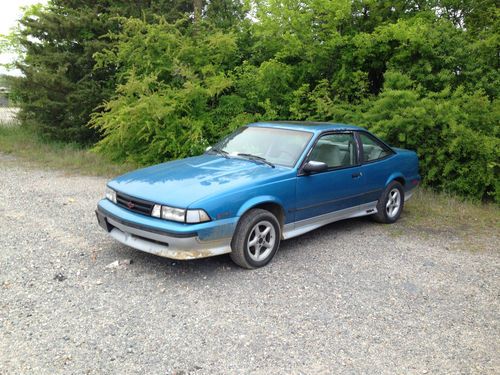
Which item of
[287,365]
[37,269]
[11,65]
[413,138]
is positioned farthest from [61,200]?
[11,65]

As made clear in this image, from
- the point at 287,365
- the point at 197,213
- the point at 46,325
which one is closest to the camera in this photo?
the point at 287,365

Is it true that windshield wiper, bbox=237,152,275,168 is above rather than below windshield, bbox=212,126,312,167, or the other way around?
below

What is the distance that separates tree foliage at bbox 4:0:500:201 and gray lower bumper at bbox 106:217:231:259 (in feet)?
16.5

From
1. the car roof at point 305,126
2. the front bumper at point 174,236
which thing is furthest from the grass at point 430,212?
the front bumper at point 174,236

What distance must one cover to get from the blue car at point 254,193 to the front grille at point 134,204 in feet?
0.03

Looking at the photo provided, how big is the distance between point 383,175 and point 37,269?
452 cm

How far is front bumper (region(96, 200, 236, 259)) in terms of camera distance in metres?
4.17

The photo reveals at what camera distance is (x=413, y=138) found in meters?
8.43

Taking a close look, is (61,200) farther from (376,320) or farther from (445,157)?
(445,157)

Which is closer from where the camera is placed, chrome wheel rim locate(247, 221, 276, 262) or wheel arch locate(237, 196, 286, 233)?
wheel arch locate(237, 196, 286, 233)


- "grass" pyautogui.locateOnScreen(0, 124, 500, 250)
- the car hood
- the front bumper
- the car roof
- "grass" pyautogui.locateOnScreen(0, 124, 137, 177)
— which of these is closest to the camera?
the front bumper

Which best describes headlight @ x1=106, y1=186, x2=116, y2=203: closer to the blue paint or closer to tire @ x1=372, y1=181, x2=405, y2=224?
the blue paint

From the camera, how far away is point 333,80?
10.5m

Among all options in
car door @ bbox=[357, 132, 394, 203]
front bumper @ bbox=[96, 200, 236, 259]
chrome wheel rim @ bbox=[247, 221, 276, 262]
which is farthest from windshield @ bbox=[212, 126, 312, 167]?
front bumper @ bbox=[96, 200, 236, 259]
